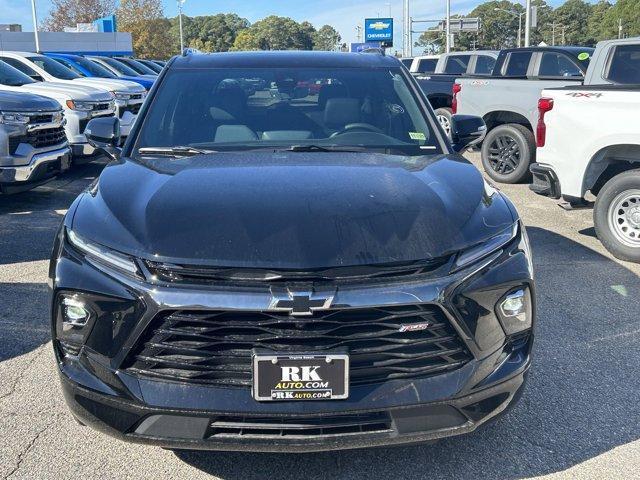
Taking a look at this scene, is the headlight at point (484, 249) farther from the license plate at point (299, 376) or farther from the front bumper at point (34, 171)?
the front bumper at point (34, 171)

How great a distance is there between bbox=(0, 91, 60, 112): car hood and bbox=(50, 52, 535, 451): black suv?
18.2ft

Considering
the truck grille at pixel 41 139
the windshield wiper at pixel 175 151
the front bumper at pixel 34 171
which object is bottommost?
the front bumper at pixel 34 171

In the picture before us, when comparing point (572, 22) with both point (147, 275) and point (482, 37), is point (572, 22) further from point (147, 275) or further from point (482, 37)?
point (147, 275)

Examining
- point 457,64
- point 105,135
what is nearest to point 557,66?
point 457,64

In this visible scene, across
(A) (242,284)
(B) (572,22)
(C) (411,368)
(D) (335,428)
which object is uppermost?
(B) (572,22)

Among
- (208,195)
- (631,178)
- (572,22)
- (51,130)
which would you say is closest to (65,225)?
(208,195)

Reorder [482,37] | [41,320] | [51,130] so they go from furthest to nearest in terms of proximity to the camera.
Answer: [482,37]
[51,130]
[41,320]

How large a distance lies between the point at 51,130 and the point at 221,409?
6.91 metres

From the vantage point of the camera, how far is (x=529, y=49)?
34.3ft

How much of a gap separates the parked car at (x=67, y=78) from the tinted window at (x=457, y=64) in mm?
6656

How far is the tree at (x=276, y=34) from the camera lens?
291 feet

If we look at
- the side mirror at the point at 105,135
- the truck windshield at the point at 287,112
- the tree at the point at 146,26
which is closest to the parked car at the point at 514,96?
the truck windshield at the point at 287,112

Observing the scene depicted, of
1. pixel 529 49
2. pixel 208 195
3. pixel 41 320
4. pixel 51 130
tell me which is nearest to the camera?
pixel 208 195

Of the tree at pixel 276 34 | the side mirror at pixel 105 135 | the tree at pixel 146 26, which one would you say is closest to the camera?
the side mirror at pixel 105 135
